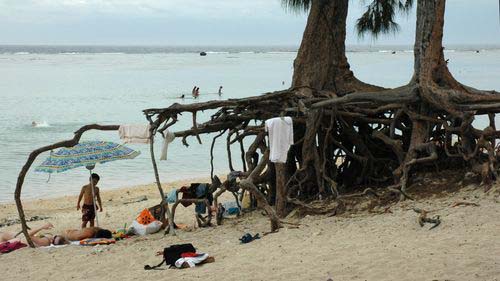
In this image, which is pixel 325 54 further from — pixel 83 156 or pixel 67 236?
pixel 67 236

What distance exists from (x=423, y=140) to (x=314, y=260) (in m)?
3.90

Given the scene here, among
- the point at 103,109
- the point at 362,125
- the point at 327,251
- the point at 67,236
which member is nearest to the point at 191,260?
the point at 327,251

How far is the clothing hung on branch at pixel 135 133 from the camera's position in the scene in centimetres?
1212

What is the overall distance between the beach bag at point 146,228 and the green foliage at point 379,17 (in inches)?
208

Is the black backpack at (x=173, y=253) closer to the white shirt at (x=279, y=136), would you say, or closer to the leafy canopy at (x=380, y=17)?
the white shirt at (x=279, y=136)

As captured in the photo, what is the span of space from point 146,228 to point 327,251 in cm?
408

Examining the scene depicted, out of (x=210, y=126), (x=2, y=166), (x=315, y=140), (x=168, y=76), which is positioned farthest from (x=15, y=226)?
(x=168, y=76)

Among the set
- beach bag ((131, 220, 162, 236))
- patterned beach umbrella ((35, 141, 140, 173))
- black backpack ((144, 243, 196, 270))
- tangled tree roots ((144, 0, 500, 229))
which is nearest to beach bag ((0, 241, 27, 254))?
patterned beach umbrella ((35, 141, 140, 173))

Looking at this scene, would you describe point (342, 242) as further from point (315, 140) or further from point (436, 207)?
point (315, 140)

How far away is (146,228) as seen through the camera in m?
12.0

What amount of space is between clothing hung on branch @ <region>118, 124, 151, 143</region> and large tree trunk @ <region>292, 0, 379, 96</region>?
2.70m

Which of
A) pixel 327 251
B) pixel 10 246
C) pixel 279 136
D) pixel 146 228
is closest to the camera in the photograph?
pixel 327 251

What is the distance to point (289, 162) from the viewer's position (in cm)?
1284

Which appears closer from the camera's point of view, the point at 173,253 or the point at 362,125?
the point at 173,253
